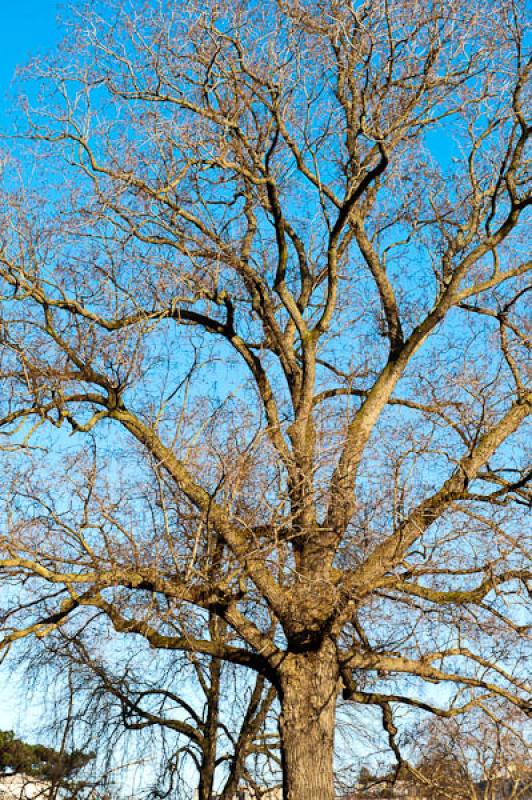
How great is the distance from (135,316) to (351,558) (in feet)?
10.1

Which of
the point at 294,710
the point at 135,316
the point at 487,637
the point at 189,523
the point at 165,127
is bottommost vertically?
the point at 294,710

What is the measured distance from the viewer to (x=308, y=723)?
7.97 metres

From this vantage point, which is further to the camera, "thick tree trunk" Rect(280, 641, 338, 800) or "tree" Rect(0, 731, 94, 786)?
"tree" Rect(0, 731, 94, 786)

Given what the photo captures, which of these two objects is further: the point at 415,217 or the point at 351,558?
the point at 415,217

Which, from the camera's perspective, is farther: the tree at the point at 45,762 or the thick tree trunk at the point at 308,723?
the tree at the point at 45,762

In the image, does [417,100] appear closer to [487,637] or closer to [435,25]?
[435,25]

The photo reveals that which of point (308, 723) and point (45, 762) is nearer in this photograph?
point (308, 723)

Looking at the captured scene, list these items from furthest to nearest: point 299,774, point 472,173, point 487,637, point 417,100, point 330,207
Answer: point 330,207, point 472,173, point 417,100, point 487,637, point 299,774

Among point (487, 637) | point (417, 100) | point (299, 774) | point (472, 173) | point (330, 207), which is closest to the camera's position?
point (299, 774)

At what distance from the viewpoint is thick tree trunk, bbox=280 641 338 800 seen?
776 centimetres

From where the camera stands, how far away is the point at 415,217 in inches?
422

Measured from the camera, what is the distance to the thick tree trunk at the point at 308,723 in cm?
776

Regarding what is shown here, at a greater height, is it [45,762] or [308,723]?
[45,762]

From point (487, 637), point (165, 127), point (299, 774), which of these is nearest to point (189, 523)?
point (299, 774)
